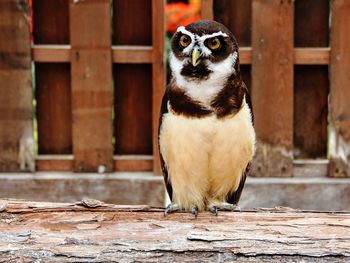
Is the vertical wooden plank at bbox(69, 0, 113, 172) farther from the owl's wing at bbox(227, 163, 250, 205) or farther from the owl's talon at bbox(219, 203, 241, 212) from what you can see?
the owl's talon at bbox(219, 203, 241, 212)

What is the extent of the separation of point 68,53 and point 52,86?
27 centimetres

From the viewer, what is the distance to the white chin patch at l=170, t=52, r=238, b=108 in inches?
124

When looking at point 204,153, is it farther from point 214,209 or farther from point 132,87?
point 132,87

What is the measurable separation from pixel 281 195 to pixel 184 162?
1.26m

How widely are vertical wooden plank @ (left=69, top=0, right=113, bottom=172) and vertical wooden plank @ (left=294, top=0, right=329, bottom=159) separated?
121 cm

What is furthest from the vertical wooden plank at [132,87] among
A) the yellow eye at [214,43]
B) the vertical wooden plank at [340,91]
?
the yellow eye at [214,43]

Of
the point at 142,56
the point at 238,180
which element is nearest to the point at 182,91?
the point at 238,180

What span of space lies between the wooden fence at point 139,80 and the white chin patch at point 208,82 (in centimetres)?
107

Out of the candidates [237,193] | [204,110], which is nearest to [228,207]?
[237,193]

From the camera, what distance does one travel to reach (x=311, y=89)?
14.4 ft

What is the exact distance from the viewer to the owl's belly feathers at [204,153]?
317 centimetres

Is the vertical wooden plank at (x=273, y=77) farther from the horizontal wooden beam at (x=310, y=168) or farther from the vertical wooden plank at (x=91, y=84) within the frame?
the vertical wooden plank at (x=91, y=84)

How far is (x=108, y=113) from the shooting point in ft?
14.1

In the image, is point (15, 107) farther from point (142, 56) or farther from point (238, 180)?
point (238, 180)
